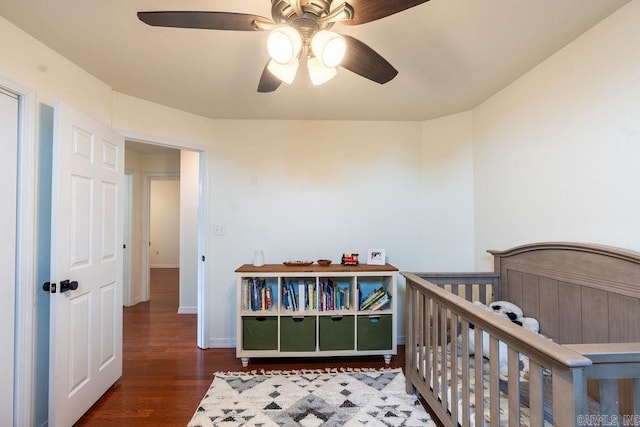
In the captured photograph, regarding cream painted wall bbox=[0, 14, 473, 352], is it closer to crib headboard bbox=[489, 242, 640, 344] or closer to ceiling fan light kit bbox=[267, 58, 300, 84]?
crib headboard bbox=[489, 242, 640, 344]

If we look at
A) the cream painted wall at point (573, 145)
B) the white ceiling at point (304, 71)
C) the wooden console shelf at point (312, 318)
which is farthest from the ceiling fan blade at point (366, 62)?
the wooden console shelf at point (312, 318)

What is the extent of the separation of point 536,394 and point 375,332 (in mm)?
1695

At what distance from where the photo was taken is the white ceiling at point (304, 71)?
1.43m

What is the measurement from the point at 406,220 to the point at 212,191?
1940 mm

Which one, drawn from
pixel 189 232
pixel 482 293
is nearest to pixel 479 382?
pixel 482 293

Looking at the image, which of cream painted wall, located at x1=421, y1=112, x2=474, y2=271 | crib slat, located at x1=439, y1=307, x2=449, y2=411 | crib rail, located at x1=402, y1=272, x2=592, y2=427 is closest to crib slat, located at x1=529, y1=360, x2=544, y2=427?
crib rail, located at x1=402, y1=272, x2=592, y2=427

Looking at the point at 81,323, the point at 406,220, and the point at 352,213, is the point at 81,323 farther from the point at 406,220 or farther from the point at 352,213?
the point at 406,220

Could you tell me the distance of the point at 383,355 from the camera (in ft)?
8.52

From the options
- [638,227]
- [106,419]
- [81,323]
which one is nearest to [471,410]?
[638,227]

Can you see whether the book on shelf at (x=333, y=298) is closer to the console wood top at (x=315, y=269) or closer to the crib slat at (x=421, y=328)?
the console wood top at (x=315, y=269)

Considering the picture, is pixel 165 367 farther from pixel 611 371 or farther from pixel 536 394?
pixel 611 371

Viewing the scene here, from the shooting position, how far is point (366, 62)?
54.6 inches

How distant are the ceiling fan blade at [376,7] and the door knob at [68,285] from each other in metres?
1.98

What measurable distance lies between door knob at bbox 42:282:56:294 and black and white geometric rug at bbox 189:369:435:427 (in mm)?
1082
